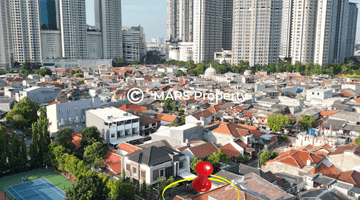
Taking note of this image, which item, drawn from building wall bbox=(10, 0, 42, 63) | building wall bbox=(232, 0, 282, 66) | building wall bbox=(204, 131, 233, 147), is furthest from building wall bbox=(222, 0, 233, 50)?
building wall bbox=(204, 131, 233, 147)

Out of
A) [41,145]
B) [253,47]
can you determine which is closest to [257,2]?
[253,47]

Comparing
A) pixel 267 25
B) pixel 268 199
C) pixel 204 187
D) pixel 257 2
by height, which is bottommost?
pixel 268 199

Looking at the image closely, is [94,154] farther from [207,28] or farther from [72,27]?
[72,27]

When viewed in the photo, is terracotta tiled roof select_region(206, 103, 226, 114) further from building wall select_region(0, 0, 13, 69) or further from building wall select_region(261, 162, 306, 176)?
building wall select_region(0, 0, 13, 69)

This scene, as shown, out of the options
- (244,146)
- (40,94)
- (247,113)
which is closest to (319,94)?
(247,113)

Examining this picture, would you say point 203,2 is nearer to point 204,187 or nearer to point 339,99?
point 339,99

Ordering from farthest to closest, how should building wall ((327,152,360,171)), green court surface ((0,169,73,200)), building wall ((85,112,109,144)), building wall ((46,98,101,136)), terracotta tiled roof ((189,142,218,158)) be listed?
building wall ((46,98,101,136)) → building wall ((85,112,109,144)) → terracotta tiled roof ((189,142,218,158)) → green court surface ((0,169,73,200)) → building wall ((327,152,360,171))
